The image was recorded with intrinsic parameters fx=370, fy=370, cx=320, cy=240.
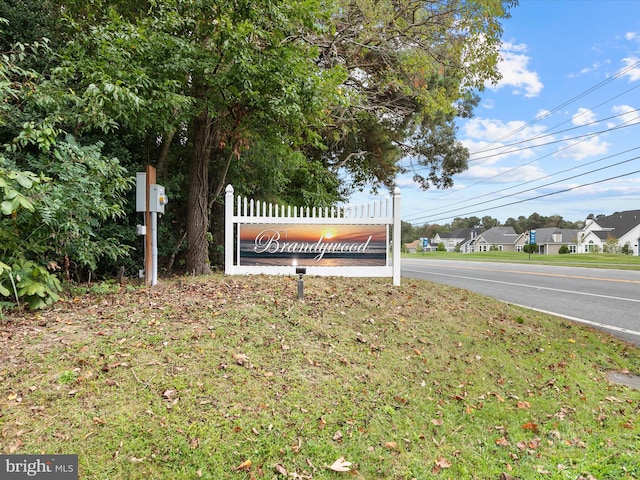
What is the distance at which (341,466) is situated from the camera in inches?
92.9

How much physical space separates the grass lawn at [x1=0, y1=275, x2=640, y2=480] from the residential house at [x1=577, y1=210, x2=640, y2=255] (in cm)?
4488

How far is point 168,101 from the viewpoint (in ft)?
17.2

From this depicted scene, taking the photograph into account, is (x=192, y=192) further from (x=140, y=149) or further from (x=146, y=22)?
(x=146, y=22)

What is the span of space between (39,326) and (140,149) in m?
4.21

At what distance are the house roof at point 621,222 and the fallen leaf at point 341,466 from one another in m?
55.8

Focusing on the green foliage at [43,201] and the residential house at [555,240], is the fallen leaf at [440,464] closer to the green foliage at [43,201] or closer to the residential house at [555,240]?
the green foliage at [43,201]

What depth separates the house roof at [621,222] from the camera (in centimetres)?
4462

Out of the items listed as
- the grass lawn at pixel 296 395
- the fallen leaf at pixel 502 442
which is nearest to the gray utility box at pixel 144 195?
the grass lawn at pixel 296 395

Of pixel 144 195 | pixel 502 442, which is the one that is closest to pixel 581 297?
pixel 502 442

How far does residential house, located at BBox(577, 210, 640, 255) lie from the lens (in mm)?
43200

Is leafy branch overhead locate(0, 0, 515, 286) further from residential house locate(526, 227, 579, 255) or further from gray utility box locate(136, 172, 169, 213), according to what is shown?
residential house locate(526, 227, 579, 255)

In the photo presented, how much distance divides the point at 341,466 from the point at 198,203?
17.8ft

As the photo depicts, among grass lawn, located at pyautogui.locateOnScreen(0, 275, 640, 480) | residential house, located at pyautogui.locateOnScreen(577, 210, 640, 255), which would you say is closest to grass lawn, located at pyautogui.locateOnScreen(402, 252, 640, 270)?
residential house, located at pyautogui.locateOnScreen(577, 210, 640, 255)

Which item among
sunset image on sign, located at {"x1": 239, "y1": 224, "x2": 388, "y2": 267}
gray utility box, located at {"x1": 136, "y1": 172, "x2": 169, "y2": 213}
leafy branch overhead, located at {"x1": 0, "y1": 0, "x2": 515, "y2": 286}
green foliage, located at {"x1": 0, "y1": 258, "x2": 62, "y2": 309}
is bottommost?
green foliage, located at {"x1": 0, "y1": 258, "x2": 62, "y2": 309}
